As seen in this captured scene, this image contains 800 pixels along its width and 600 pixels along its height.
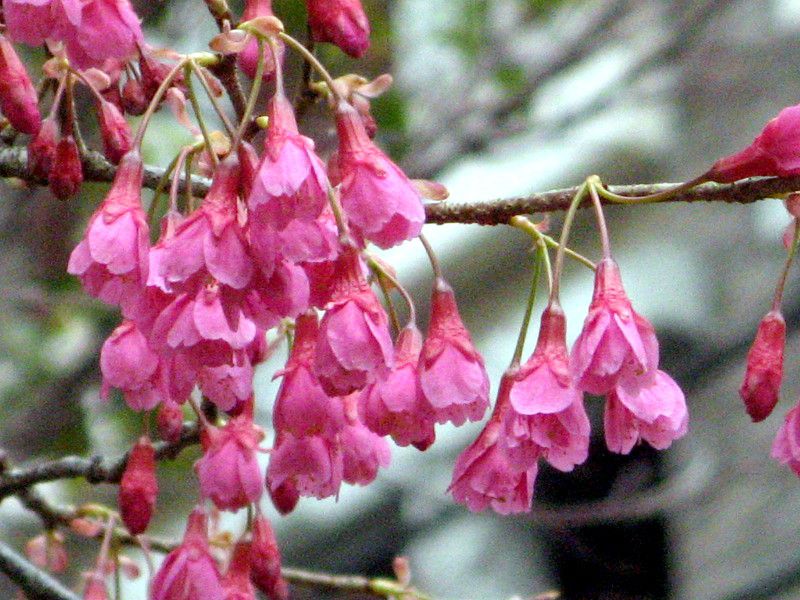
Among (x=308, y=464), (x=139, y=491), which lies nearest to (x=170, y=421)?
(x=139, y=491)

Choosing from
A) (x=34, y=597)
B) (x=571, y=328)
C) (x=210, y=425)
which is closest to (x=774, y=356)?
(x=210, y=425)

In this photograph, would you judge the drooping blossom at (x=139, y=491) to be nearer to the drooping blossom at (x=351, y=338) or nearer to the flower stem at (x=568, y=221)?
the drooping blossom at (x=351, y=338)

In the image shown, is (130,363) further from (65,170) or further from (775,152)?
(775,152)

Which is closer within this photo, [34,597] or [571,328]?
[34,597]

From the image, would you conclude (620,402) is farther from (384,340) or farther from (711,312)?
(711,312)

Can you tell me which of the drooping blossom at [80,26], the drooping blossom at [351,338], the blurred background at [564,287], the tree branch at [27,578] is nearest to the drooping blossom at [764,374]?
the drooping blossom at [351,338]
